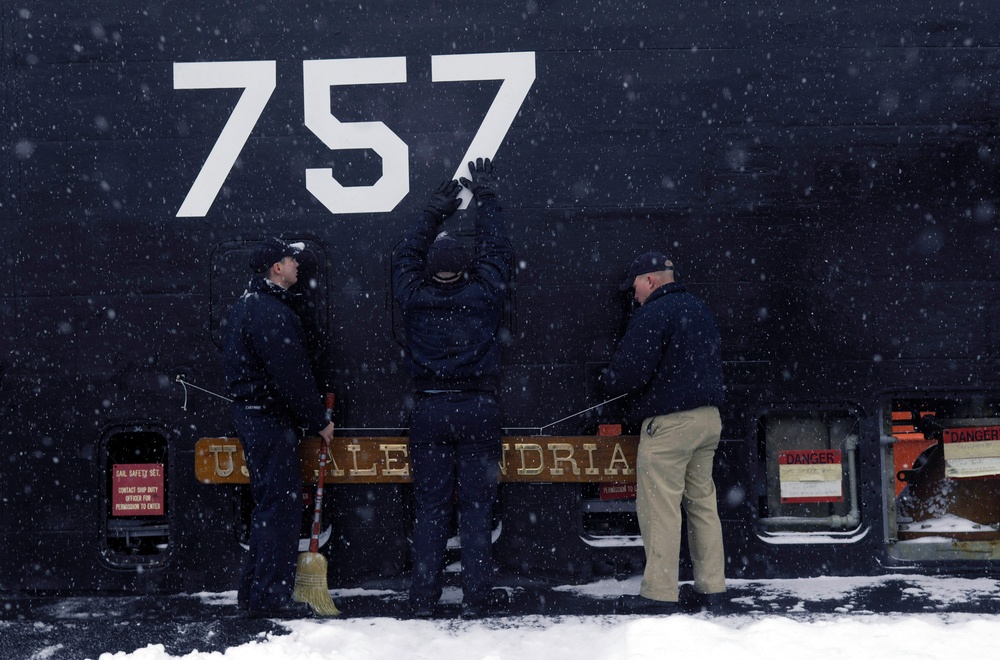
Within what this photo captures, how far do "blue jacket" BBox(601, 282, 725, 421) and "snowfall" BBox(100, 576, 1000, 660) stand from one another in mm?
1025

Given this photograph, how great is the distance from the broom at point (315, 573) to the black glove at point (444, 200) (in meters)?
1.17

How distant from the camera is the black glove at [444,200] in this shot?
4.33 m

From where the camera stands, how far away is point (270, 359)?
161 inches

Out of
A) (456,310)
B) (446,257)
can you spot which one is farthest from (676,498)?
(446,257)

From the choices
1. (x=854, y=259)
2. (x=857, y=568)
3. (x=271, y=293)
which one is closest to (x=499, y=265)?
(x=271, y=293)

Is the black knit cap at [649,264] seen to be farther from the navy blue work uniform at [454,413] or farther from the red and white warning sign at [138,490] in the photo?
the red and white warning sign at [138,490]

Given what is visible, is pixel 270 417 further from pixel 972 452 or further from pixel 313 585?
pixel 972 452

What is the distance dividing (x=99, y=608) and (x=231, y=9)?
3146mm

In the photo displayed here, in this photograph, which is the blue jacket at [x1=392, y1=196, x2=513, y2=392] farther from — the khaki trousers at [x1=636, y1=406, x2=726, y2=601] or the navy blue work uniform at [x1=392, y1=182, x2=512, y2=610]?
the khaki trousers at [x1=636, y1=406, x2=726, y2=601]

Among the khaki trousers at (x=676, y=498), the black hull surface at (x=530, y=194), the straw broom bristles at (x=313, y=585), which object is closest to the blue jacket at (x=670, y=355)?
the khaki trousers at (x=676, y=498)

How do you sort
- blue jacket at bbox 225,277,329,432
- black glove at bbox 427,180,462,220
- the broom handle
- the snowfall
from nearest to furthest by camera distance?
the snowfall, blue jacket at bbox 225,277,329,432, the broom handle, black glove at bbox 427,180,462,220

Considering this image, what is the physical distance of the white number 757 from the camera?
174 inches

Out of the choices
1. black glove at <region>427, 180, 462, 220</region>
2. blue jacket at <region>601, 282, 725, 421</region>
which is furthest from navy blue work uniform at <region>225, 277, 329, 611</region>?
blue jacket at <region>601, 282, 725, 421</region>

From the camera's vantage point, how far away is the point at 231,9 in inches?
175
